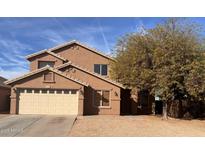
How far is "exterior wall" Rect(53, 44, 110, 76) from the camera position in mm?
34906

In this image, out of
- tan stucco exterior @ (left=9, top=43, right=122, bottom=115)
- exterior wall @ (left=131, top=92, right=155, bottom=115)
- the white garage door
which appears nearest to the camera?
the white garage door

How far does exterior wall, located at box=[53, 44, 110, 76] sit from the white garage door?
296 inches

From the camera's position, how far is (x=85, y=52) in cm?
3512

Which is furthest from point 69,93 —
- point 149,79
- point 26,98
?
point 149,79

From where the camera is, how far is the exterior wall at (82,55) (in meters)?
34.9

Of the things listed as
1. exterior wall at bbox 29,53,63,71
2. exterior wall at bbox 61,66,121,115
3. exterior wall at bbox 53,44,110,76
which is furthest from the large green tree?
exterior wall at bbox 29,53,63,71

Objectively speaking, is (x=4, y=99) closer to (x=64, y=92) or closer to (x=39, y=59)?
(x=39, y=59)

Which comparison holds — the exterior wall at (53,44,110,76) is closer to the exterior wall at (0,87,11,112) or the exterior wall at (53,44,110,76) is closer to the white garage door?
the exterior wall at (0,87,11,112)

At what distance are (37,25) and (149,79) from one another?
13261 millimetres

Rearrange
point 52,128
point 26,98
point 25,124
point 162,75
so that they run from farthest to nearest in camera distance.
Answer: point 26,98, point 162,75, point 25,124, point 52,128

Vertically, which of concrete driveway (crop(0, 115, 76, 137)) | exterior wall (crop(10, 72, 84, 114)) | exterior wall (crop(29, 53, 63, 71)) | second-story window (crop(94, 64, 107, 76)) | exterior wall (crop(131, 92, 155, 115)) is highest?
exterior wall (crop(29, 53, 63, 71))

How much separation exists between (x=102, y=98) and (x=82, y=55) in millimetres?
7355
